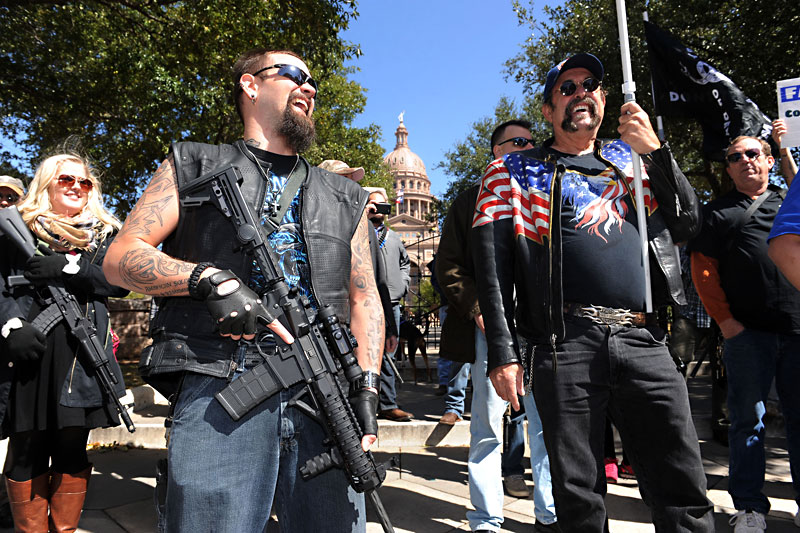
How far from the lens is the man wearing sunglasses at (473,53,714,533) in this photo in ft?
7.28

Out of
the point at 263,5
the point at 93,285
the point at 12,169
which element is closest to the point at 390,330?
the point at 93,285

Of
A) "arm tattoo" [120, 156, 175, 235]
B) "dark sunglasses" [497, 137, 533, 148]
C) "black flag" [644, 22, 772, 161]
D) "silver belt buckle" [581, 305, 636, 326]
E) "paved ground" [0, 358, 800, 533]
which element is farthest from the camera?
"black flag" [644, 22, 772, 161]

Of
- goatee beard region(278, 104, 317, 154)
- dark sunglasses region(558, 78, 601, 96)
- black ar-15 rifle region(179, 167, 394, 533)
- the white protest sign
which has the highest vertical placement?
the white protest sign

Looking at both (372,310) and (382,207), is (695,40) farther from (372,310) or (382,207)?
(372,310)

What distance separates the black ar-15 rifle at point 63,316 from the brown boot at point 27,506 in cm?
58

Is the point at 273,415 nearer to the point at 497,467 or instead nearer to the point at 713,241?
the point at 497,467

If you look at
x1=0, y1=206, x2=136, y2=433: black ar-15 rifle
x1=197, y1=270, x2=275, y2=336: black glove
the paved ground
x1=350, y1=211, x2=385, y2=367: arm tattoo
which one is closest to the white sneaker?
the paved ground

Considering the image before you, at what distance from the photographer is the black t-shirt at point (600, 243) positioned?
235 cm

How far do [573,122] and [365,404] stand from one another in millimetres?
1679

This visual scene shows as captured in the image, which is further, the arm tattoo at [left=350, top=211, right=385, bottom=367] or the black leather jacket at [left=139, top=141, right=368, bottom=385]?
the arm tattoo at [left=350, top=211, right=385, bottom=367]

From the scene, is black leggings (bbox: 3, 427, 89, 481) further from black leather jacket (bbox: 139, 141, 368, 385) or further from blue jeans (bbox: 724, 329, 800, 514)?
blue jeans (bbox: 724, 329, 800, 514)

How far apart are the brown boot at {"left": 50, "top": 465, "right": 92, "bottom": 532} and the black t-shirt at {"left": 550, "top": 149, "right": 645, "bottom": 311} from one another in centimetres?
297

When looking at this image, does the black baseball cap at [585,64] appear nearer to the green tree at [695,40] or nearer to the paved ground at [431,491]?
the paved ground at [431,491]

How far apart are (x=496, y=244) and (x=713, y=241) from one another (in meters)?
2.13
